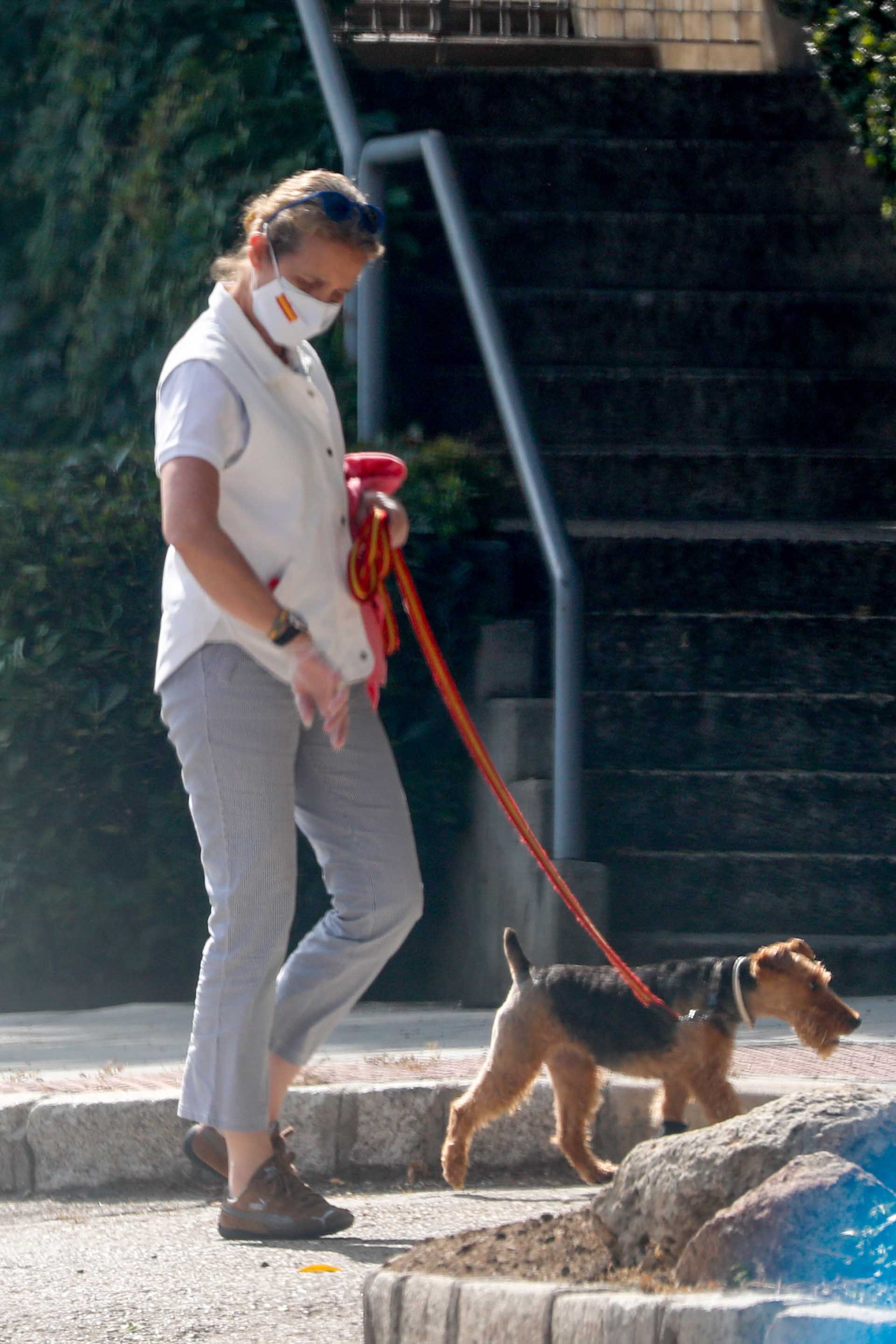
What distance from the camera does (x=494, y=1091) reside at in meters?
4.07

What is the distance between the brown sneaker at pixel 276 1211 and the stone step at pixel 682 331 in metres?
5.03

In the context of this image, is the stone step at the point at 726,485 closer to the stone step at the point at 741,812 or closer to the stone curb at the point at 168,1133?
the stone step at the point at 741,812

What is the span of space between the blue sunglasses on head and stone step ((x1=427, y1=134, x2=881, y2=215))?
5054 millimetres

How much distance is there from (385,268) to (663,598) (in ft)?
5.46

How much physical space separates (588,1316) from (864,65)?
269 inches

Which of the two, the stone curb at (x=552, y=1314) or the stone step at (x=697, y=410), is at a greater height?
the stone step at (x=697, y=410)

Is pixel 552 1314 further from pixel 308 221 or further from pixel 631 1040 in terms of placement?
pixel 308 221

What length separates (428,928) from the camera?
21.6ft

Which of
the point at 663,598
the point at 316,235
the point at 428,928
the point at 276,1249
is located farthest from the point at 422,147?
the point at 276,1249

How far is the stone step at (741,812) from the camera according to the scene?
6.12 m

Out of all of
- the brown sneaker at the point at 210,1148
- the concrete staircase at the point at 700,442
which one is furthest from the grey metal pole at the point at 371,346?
the brown sneaker at the point at 210,1148

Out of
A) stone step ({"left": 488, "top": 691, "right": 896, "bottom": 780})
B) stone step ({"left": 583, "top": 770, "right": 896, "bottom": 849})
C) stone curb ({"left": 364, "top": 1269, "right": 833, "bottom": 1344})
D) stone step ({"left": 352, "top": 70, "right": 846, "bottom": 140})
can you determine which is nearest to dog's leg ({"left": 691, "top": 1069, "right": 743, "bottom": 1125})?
stone curb ({"left": 364, "top": 1269, "right": 833, "bottom": 1344})

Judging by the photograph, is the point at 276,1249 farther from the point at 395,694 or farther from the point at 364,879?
the point at 395,694

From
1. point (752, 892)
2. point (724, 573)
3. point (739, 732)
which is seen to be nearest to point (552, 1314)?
point (752, 892)
